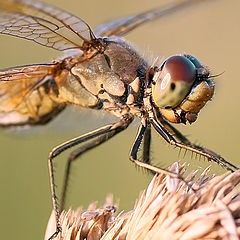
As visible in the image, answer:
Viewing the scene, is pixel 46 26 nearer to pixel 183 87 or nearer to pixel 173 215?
pixel 183 87

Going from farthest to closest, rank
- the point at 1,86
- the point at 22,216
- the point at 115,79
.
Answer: the point at 22,216, the point at 1,86, the point at 115,79

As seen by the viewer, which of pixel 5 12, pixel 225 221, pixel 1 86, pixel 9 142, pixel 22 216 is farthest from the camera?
pixel 9 142

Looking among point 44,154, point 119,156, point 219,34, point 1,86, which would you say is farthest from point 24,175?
point 219,34

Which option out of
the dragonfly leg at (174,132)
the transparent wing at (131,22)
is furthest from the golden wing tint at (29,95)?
the dragonfly leg at (174,132)

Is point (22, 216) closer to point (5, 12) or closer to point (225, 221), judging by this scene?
point (5, 12)

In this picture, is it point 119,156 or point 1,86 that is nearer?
point 1,86

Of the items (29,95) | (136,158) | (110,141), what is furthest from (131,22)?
(110,141)

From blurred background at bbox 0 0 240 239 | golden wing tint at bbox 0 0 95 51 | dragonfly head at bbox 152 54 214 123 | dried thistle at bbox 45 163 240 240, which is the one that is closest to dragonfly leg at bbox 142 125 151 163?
blurred background at bbox 0 0 240 239
